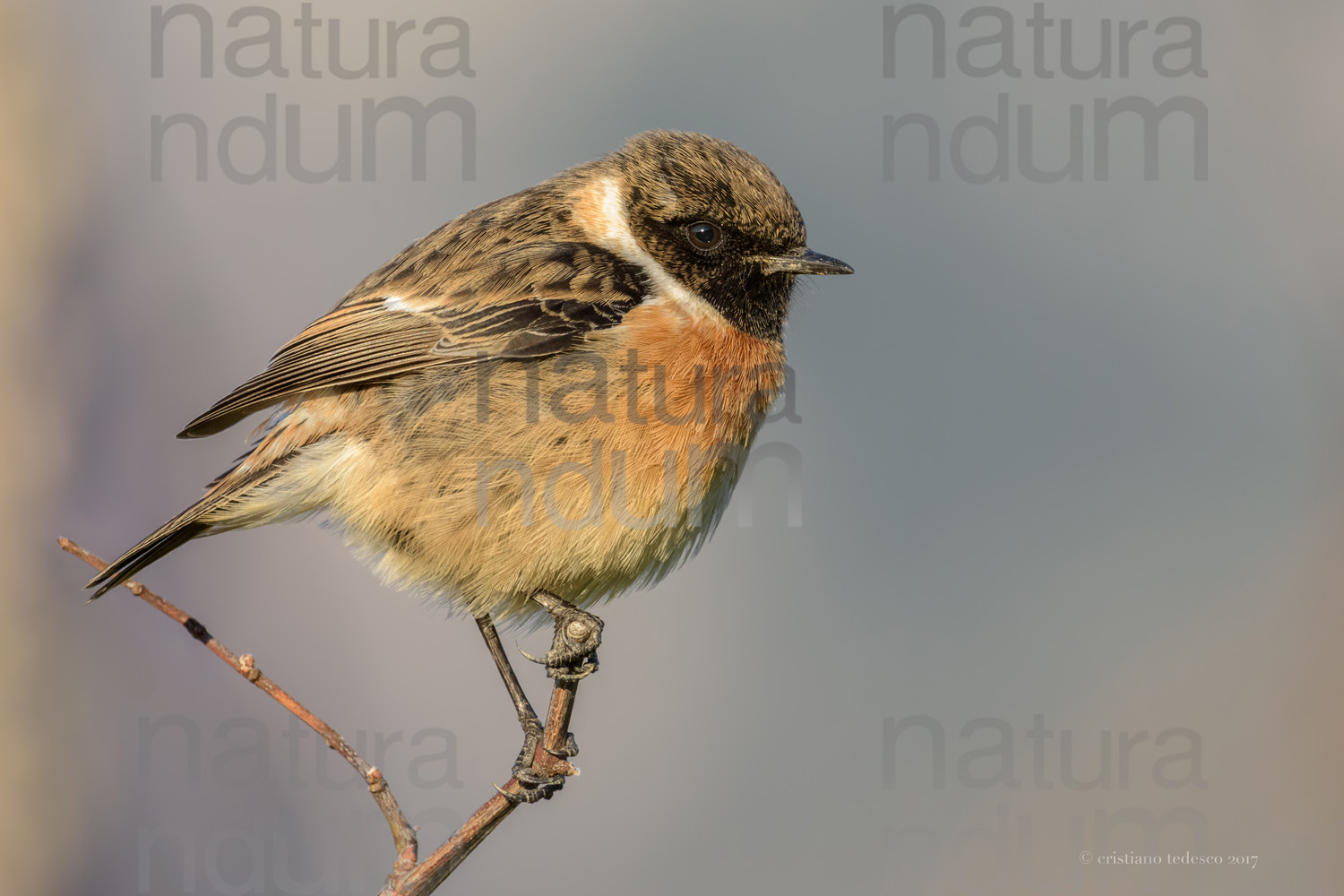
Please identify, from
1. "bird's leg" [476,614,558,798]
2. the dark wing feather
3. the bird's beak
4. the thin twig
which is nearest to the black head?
the bird's beak

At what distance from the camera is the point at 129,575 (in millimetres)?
4289

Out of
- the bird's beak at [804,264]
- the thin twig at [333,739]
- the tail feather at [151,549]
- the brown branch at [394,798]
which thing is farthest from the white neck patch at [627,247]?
the thin twig at [333,739]

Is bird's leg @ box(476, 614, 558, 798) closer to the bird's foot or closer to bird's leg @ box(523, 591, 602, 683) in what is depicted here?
the bird's foot

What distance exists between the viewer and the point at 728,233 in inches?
193

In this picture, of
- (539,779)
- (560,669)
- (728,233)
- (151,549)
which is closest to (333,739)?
(560,669)

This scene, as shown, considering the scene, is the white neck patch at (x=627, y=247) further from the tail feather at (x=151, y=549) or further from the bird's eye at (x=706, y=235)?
the tail feather at (x=151, y=549)

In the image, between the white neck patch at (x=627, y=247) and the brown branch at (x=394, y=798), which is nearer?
the brown branch at (x=394, y=798)

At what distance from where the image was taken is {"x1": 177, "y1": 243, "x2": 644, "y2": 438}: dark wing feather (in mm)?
4574

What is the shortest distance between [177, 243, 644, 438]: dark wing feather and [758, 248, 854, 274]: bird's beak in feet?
1.95

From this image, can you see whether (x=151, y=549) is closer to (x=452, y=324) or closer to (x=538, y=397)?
(x=452, y=324)

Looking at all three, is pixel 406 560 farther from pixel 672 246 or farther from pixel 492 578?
pixel 672 246

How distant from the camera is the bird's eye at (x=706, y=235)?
4934mm

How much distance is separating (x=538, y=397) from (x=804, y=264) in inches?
52.3

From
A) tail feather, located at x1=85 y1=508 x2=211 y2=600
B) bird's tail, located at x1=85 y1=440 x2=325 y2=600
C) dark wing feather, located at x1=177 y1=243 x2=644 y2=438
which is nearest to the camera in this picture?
tail feather, located at x1=85 y1=508 x2=211 y2=600
